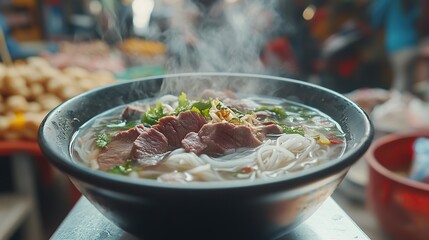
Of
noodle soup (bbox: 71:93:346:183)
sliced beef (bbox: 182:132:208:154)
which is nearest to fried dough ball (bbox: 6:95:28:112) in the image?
noodle soup (bbox: 71:93:346:183)

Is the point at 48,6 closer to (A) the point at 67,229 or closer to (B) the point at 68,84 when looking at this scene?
(B) the point at 68,84

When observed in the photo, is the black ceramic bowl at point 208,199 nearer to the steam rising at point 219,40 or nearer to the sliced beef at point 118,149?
the sliced beef at point 118,149

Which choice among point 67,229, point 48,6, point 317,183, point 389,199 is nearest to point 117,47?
point 48,6

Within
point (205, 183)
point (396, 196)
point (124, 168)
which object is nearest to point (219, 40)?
point (396, 196)

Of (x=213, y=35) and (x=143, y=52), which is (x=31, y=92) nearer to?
(x=213, y=35)

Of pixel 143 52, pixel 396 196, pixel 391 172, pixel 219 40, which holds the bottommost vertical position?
pixel 143 52

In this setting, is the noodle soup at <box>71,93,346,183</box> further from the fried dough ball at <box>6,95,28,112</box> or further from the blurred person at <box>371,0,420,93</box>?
the blurred person at <box>371,0,420,93</box>
